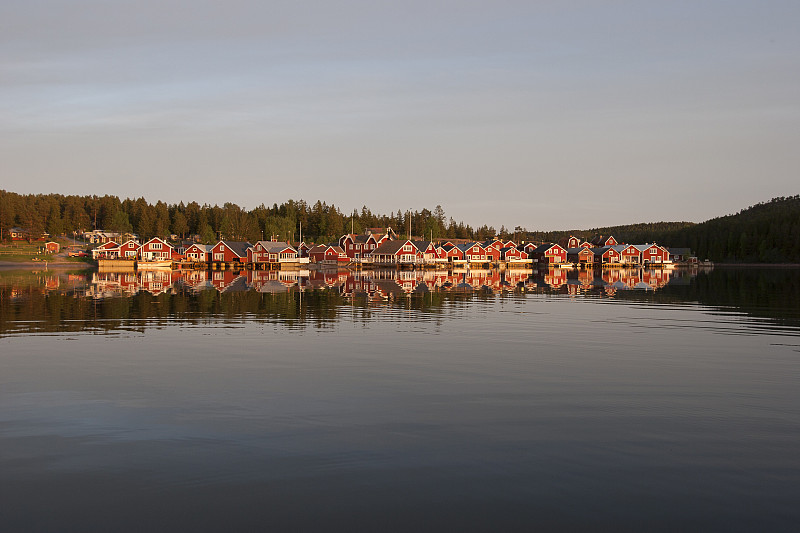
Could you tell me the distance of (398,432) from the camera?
1046 cm

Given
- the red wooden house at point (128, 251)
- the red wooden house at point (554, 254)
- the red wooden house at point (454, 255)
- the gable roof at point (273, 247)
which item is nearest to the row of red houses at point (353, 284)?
the red wooden house at point (128, 251)

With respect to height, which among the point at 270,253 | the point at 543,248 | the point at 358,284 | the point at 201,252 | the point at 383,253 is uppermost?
the point at 543,248

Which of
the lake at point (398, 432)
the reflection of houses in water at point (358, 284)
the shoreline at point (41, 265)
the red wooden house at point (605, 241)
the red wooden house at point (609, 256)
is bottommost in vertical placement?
the lake at point (398, 432)

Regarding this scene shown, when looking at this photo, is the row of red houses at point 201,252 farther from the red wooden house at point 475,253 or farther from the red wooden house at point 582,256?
the red wooden house at point 582,256

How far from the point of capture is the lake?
24.2 ft

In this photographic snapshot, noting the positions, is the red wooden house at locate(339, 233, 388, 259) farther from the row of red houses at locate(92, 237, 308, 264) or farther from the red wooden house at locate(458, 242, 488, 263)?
the red wooden house at locate(458, 242, 488, 263)

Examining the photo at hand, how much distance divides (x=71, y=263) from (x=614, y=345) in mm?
133658

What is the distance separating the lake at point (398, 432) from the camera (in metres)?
7.38

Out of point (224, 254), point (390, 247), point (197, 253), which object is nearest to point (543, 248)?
point (390, 247)

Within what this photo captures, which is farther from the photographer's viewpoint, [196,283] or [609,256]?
[609,256]

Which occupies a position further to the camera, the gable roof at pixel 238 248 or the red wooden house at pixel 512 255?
the red wooden house at pixel 512 255

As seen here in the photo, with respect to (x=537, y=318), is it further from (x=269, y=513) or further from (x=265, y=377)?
(x=269, y=513)

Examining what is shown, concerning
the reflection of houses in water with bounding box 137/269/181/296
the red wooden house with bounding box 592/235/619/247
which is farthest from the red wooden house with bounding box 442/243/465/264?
the reflection of houses in water with bounding box 137/269/181/296

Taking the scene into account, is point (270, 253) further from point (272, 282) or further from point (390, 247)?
point (272, 282)
